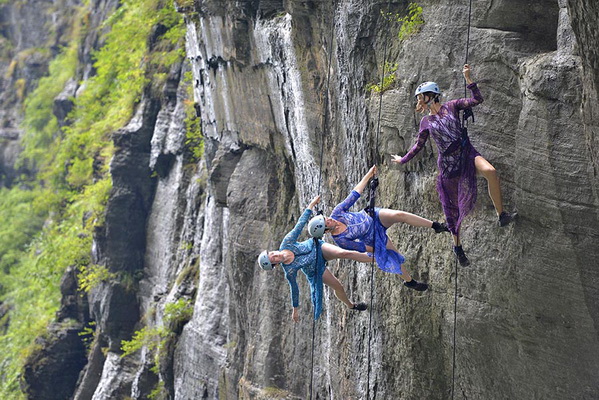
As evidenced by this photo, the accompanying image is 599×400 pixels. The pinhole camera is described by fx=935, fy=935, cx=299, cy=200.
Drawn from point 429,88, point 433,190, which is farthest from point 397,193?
point 429,88

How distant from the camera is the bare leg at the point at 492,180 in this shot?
402 inches

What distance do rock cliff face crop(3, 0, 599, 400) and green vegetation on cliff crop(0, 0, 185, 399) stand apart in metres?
9.23

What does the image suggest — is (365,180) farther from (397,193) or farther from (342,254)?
(342,254)

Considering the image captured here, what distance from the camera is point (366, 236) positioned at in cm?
1169

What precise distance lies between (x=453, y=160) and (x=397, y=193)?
4.92 feet

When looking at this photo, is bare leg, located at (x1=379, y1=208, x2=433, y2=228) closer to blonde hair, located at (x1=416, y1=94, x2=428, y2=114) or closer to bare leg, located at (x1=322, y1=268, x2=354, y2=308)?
blonde hair, located at (x1=416, y1=94, x2=428, y2=114)

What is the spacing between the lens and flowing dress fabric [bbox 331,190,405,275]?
11.5 meters

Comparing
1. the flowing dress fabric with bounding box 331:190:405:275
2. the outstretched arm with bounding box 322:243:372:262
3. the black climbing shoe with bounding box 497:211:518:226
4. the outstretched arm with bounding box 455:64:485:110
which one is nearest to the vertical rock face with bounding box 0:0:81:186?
the outstretched arm with bounding box 322:243:372:262

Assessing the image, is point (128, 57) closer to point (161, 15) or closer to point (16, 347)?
point (161, 15)

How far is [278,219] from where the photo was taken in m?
17.4

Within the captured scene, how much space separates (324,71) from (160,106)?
48.9 feet

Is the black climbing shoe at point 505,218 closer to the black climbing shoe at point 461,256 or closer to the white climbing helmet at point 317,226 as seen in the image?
the black climbing shoe at point 461,256

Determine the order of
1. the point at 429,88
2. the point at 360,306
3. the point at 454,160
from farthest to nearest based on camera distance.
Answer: the point at 360,306
the point at 454,160
the point at 429,88

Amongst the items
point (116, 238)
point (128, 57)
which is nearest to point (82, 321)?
point (116, 238)
